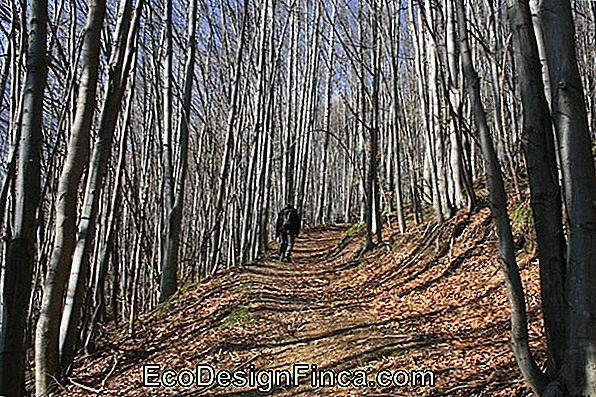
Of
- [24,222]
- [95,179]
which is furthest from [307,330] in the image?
[24,222]

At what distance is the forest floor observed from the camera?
4551mm

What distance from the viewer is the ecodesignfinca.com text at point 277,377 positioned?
171 inches

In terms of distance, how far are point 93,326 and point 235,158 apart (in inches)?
241

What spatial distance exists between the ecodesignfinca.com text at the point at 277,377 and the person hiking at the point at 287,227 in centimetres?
739

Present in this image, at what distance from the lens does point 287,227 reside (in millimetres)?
12938

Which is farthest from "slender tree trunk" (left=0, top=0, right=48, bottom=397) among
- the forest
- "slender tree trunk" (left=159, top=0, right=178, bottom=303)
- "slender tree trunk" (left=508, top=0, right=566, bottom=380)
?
"slender tree trunk" (left=159, top=0, right=178, bottom=303)

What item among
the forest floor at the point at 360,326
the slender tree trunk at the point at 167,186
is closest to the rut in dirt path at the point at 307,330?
the forest floor at the point at 360,326

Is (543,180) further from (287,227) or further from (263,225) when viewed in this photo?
(263,225)

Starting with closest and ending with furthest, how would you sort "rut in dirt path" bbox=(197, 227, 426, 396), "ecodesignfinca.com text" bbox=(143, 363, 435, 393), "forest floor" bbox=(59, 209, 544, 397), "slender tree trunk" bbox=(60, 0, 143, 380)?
"ecodesignfinca.com text" bbox=(143, 363, 435, 393)
"forest floor" bbox=(59, 209, 544, 397)
"rut in dirt path" bbox=(197, 227, 426, 396)
"slender tree trunk" bbox=(60, 0, 143, 380)

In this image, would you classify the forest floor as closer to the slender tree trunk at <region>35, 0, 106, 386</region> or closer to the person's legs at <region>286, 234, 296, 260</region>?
the slender tree trunk at <region>35, 0, 106, 386</region>

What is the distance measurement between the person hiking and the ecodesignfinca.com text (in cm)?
739

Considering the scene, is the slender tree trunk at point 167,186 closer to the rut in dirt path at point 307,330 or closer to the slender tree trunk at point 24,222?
the rut in dirt path at point 307,330

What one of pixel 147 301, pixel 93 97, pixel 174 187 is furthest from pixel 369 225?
pixel 93 97

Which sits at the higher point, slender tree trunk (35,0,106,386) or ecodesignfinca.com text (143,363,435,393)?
slender tree trunk (35,0,106,386)
